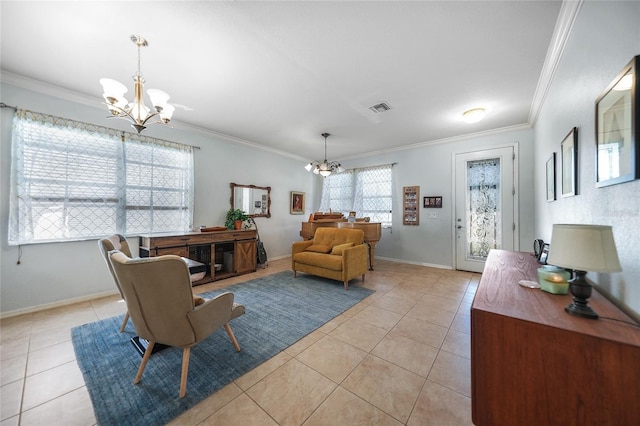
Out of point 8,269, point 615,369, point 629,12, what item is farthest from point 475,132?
point 8,269

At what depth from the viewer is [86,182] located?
3.15 meters

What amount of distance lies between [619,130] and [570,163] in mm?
933

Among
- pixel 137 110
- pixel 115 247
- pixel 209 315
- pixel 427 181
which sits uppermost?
pixel 137 110

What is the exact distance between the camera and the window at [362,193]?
18.8ft

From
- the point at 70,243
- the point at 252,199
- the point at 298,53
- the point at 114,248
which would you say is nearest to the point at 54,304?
the point at 70,243

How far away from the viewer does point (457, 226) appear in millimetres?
4703

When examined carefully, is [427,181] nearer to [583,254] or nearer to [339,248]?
[339,248]

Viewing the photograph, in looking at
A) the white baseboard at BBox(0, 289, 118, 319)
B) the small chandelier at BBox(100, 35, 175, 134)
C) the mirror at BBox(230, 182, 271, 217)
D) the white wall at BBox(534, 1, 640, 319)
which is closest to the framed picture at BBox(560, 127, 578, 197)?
the white wall at BBox(534, 1, 640, 319)

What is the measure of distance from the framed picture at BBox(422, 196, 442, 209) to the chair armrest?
461cm

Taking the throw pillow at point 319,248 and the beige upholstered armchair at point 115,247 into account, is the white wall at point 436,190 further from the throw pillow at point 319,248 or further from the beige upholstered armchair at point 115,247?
the beige upholstered armchair at point 115,247

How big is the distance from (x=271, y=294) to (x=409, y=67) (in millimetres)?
3457

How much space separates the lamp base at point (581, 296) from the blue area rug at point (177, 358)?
202 cm

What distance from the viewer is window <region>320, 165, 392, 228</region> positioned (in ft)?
18.8

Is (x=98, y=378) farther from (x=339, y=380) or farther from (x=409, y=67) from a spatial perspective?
(x=409, y=67)
